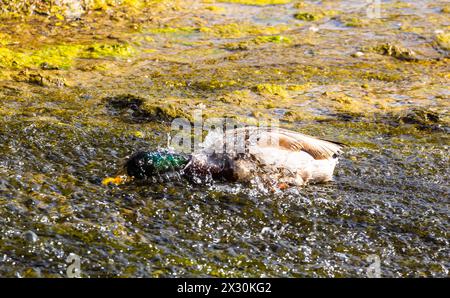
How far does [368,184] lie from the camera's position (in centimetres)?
727

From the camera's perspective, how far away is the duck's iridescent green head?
6.85 m

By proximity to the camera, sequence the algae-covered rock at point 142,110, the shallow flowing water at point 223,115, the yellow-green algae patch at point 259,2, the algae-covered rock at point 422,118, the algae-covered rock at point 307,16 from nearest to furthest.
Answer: the shallow flowing water at point 223,115 < the algae-covered rock at point 142,110 < the algae-covered rock at point 422,118 < the algae-covered rock at point 307,16 < the yellow-green algae patch at point 259,2

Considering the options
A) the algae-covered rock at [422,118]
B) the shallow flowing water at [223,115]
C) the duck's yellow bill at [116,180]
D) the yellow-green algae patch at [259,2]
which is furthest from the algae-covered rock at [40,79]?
the yellow-green algae patch at [259,2]

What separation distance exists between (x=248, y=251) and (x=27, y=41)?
25.2ft

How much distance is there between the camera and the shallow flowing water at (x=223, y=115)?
18.9 feet

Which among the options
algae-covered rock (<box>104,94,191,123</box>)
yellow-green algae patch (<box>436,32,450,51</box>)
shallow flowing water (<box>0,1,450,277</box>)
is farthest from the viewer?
yellow-green algae patch (<box>436,32,450,51</box>)

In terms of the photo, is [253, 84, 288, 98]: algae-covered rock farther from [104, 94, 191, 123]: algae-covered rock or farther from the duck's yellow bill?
the duck's yellow bill

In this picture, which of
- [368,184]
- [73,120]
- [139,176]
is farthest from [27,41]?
[368,184]

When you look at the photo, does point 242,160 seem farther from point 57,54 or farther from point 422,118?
point 57,54

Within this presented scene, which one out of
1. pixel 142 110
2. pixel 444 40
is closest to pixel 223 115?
pixel 142 110

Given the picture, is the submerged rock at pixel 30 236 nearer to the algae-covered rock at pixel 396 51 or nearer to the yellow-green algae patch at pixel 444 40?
the algae-covered rock at pixel 396 51

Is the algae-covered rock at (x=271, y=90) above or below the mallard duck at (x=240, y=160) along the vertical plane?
below

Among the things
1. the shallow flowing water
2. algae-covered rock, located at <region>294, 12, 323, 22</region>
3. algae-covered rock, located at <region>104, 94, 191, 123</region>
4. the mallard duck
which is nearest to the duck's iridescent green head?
the mallard duck

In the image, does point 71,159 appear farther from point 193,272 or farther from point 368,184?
point 368,184
